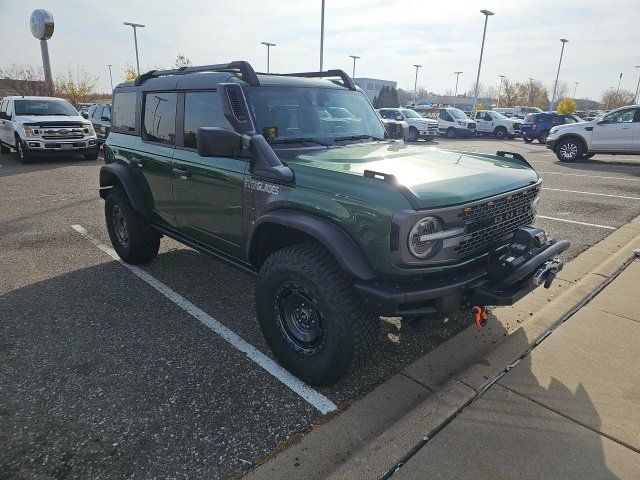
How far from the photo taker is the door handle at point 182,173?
12.7 feet

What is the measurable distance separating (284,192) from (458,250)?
1169mm

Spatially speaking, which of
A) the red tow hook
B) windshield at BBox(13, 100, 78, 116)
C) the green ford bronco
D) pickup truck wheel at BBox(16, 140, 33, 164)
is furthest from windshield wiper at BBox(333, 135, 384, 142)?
windshield at BBox(13, 100, 78, 116)

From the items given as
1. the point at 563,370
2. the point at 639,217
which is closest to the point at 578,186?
the point at 639,217

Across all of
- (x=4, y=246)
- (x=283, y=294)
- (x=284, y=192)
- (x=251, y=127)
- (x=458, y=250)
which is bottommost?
(x=4, y=246)

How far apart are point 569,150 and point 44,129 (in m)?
16.4

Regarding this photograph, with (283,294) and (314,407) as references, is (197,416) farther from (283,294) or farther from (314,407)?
(283,294)

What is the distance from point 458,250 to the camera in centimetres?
269

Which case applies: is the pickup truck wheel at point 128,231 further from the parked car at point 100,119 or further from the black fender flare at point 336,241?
the parked car at point 100,119

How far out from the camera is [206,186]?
369cm

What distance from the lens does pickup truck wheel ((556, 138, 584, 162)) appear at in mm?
14690

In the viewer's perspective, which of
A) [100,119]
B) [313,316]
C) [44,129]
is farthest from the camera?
[100,119]

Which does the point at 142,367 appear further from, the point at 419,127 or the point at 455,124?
the point at 455,124

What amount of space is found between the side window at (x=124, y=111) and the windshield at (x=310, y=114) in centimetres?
192

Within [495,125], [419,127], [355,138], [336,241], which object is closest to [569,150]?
[419,127]
